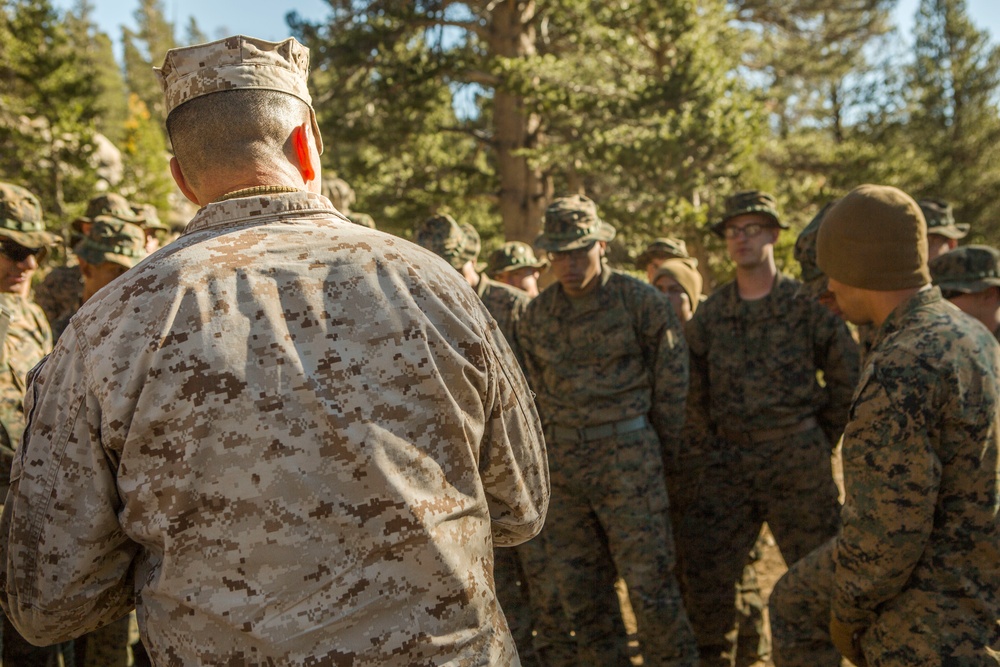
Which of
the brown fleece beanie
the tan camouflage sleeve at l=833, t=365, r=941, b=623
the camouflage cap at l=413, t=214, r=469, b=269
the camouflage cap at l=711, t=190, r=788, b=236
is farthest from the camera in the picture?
the camouflage cap at l=413, t=214, r=469, b=269

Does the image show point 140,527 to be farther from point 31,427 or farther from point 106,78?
point 106,78

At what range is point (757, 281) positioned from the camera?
449 centimetres

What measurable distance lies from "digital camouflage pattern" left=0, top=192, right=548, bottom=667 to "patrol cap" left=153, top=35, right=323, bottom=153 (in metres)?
0.25

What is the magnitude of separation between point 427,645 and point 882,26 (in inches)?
851

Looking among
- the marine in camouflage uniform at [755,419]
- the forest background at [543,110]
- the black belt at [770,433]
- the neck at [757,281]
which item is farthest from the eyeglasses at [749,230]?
the forest background at [543,110]

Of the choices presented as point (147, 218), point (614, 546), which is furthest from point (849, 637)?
point (147, 218)

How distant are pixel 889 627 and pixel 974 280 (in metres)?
2.26

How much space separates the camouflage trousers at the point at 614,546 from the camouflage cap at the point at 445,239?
1.65 meters

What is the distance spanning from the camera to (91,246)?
4453 mm

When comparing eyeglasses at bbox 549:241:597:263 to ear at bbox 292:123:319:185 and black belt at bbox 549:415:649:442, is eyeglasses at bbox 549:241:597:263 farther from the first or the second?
ear at bbox 292:123:319:185

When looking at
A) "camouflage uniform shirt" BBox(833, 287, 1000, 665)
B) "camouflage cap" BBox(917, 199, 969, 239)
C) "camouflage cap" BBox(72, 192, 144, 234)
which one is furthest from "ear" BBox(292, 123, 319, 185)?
"camouflage cap" BBox(917, 199, 969, 239)

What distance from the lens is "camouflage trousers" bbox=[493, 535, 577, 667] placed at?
4.44 metres

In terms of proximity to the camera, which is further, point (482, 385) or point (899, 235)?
point (899, 235)

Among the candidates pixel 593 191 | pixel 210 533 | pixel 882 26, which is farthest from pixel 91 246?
pixel 882 26
